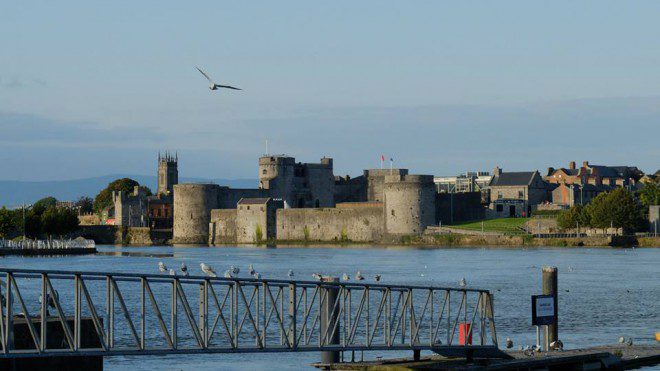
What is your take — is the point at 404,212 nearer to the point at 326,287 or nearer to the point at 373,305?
the point at 373,305

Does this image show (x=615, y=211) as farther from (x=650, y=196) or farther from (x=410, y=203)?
(x=410, y=203)

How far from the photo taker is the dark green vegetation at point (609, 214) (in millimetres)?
91625

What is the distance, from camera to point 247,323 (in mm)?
32531

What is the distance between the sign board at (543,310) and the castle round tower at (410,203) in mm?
Result: 72232

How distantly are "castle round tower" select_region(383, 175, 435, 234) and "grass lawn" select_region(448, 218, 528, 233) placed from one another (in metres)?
3.93

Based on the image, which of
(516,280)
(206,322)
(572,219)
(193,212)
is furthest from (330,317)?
(193,212)

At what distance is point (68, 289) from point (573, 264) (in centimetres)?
2913

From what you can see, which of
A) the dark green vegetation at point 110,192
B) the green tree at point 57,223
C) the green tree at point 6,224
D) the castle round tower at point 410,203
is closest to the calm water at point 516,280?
the castle round tower at point 410,203

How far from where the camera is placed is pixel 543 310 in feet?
81.5

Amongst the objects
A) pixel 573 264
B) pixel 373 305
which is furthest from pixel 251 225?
pixel 373 305

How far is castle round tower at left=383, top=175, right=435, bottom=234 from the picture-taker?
97.4 meters

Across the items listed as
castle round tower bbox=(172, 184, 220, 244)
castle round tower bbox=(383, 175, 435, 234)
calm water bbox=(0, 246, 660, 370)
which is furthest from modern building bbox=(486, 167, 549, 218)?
castle round tower bbox=(172, 184, 220, 244)

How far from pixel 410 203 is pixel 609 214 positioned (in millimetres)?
14760

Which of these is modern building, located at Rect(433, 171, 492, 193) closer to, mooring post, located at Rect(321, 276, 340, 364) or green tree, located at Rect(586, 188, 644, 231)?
green tree, located at Rect(586, 188, 644, 231)
